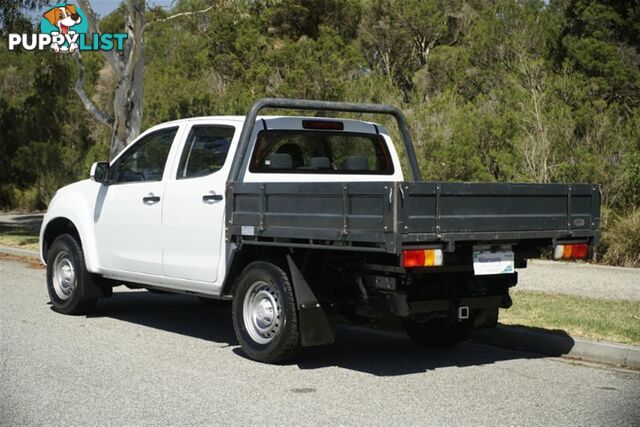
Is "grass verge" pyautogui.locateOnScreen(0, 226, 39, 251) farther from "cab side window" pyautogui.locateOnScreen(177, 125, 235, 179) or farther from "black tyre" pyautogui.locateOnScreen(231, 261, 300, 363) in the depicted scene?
"black tyre" pyautogui.locateOnScreen(231, 261, 300, 363)

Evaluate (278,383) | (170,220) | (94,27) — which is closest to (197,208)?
(170,220)

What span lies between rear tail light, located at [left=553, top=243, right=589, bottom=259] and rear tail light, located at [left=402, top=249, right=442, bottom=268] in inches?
54.5

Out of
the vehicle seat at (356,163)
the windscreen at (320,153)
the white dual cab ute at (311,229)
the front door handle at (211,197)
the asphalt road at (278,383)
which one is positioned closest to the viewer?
the asphalt road at (278,383)

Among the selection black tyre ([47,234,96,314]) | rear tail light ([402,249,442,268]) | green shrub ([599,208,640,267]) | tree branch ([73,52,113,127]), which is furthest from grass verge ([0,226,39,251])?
rear tail light ([402,249,442,268])

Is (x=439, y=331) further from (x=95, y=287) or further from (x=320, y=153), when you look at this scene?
(x=95, y=287)

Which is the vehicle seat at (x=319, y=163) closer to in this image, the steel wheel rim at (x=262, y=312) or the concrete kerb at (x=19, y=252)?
the steel wheel rim at (x=262, y=312)

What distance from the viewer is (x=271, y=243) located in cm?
733

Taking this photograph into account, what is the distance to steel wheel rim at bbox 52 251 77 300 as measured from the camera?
32.8ft

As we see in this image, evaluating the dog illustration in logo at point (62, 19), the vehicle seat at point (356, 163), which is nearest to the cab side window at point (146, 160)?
the vehicle seat at point (356, 163)

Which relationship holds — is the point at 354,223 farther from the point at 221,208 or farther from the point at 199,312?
the point at 199,312

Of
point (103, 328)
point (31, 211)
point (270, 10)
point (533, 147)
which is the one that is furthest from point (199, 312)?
point (270, 10)

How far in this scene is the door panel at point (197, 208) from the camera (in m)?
8.08

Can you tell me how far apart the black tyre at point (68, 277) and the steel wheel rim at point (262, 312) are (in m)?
2.81

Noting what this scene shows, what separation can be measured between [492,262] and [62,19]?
1708 cm
